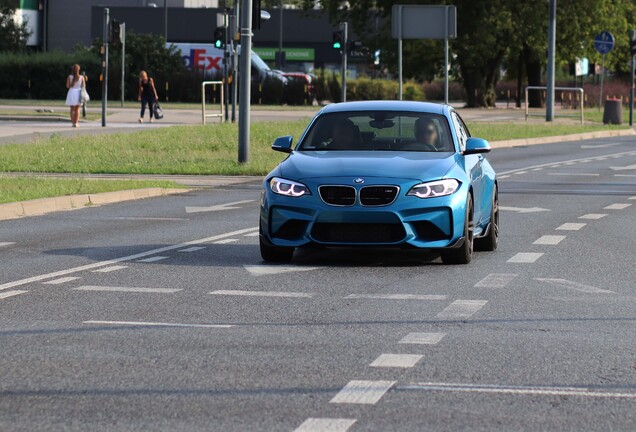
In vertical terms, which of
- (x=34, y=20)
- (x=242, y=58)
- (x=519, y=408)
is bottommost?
(x=519, y=408)

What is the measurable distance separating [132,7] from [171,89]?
3657 centimetres

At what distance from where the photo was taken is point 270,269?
12.7m

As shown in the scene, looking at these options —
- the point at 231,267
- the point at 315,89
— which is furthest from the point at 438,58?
the point at 231,267

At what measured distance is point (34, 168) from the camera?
2633 centimetres

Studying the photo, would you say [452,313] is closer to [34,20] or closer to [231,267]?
[231,267]

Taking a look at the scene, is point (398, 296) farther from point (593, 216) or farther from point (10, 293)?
point (593, 216)

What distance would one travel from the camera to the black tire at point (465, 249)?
1299cm

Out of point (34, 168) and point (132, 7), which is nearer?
point (34, 168)

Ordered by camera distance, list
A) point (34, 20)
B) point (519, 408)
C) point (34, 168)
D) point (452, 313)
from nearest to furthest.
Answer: point (519, 408) → point (452, 313) → point (34, 168) → point (34, 20)

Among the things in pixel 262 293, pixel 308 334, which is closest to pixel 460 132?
pixel 262 293

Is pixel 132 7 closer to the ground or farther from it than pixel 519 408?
farther from it

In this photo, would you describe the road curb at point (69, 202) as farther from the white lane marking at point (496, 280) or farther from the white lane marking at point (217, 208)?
the white lane marking at point (496, 280)

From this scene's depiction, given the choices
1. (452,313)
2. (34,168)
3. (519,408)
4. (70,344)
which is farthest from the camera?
(34,168)

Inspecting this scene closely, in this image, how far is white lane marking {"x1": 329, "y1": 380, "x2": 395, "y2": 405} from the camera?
23.1 ft
